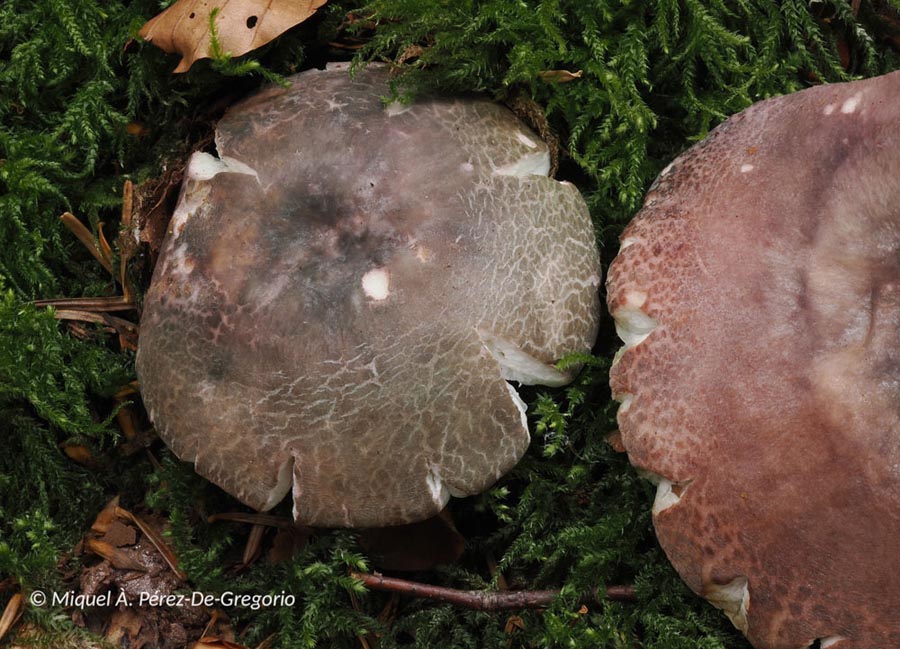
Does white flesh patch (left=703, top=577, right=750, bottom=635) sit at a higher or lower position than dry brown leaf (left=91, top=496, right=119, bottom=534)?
lower

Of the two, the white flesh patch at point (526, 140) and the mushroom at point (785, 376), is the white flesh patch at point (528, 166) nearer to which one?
the white flesh patch at point (526, 140)

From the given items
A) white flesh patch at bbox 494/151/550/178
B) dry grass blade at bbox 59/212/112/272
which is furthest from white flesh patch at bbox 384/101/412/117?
dry grass blade at bbox 59/212/112/272

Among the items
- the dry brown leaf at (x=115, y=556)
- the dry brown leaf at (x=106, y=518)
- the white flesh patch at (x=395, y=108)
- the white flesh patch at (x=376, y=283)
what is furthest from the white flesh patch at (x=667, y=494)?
the dry brown leaf at (x=106, y=518)

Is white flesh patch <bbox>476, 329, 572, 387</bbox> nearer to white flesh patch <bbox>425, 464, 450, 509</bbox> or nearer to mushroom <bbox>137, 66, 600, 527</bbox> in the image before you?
mushroom <bbox>137, 66, 600, 527</bbox>

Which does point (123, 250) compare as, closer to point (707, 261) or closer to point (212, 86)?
point (212, 86)

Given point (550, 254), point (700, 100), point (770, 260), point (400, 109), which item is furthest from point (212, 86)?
point (770, 260)
